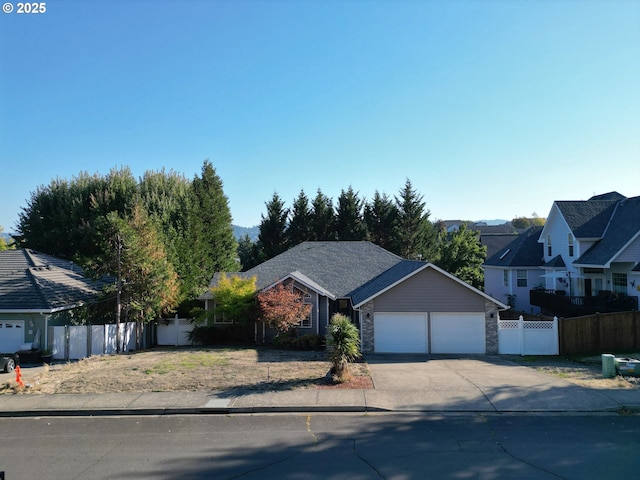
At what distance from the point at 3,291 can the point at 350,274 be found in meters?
18.5

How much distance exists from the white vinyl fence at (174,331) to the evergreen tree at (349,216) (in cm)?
2379

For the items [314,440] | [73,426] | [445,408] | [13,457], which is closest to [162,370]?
[73,426]

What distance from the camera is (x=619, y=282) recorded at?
83.5 feet

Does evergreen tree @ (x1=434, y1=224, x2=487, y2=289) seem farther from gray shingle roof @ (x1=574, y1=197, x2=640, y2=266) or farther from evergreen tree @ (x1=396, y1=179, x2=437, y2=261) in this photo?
gray shingle roof @ (x1=574, y1=197, x2=640, y2=266)

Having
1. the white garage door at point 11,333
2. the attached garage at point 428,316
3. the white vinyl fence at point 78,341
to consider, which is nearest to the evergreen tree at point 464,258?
the attached garage at point 428,316

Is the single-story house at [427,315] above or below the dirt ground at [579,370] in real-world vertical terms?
above

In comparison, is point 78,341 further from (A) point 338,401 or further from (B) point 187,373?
(A) point 338,401

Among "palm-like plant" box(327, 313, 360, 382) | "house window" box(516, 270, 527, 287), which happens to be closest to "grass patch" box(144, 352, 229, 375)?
"palm-like plant" box(327, 313, 360, 382)

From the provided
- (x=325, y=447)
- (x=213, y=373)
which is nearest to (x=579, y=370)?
(x=325, y=447)

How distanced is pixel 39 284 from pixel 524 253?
31730mm

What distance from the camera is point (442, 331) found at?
21625mm

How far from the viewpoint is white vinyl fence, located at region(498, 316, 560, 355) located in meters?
20.7

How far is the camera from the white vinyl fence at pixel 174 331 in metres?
25.6

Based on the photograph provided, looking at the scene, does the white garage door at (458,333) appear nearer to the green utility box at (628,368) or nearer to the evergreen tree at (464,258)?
the green utility box at (628,368)
